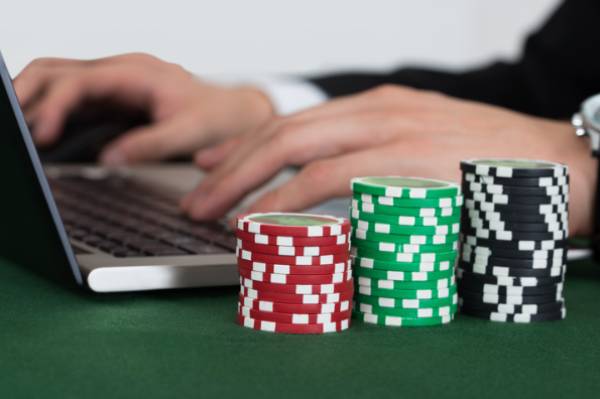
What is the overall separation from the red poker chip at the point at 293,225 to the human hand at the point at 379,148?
1.07ft

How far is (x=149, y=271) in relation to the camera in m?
1.17

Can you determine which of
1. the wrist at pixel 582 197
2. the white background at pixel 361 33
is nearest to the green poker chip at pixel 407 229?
the wrist at pixel 582 197

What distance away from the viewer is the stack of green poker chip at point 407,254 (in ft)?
3.67

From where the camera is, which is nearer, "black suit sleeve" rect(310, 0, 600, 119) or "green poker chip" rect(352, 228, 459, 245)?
"green poker chip" rect(352, 228, 459, 245)

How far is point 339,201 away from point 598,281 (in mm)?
612

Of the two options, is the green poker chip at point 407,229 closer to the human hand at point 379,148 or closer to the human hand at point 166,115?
the human hand at point 379,148

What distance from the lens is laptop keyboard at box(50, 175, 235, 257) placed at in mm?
1337

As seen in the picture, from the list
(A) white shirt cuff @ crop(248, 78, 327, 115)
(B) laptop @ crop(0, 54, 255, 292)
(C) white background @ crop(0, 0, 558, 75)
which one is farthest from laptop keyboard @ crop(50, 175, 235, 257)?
(C) white background @ crop(0, 0, 558, 75)

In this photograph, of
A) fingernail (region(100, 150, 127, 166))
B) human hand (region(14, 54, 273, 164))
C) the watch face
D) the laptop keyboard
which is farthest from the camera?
fingernail (region(100, 150, 127, 166))

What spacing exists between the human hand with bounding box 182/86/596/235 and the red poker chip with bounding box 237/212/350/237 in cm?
32

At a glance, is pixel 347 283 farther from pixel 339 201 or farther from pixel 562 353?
pixel 339 201

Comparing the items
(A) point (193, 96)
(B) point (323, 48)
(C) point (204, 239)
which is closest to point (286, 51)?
(B) point (323, 48)

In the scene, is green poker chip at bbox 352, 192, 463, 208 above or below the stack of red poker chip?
above

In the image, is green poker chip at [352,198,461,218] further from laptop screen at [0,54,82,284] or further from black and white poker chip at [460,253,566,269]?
laptop screen at [0,54,82,284]
